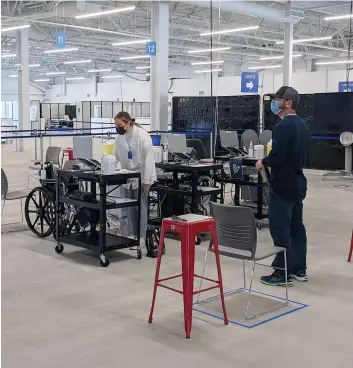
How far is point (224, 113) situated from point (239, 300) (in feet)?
32.6

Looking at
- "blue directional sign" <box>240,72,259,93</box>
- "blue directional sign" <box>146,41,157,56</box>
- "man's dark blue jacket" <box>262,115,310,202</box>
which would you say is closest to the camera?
"man's dark blue jacket" <box>262,115,310,202</box>

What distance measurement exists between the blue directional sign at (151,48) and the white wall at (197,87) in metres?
2.69

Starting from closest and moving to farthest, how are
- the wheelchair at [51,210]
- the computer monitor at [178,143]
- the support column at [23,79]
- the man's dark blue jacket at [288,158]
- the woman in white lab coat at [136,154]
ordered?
1. the man's dark blue jacket at [288,158]
2. the woman in white lab coat at [136,154]
3. the wheelchair at [51,210]
4. the computer monitor at [178,143]
5. the support column at [23,79]

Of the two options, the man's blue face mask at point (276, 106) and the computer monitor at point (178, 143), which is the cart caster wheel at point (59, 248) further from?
the computer monitor at point (178, 143)

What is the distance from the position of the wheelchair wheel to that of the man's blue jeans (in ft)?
8.24

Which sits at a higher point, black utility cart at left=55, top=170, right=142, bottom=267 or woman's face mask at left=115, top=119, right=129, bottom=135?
woman's face mask at left=115, top=119, right=129, bottom=135

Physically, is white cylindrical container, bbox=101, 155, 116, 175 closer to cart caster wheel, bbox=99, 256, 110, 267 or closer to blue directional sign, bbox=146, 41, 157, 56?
cart caster wheel, bbox=99, 256, 110, 267

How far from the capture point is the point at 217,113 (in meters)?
13.4

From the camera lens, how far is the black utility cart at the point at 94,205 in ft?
16.0

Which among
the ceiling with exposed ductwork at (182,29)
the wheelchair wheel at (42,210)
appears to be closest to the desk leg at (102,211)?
the wheelchair wheel at (42,210)

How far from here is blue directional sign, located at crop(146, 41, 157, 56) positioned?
40.3ft

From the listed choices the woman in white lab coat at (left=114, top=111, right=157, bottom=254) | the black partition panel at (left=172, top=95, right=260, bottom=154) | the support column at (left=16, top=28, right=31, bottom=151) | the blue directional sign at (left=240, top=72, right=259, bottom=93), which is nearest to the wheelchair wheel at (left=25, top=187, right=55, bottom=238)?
the woman in white lab coat at (left=114, top=111, right=157, bottom=254)

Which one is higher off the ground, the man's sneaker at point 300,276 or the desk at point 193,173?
the desk at point 193,173

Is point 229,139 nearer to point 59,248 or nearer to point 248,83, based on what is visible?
point 59,248
